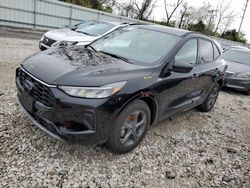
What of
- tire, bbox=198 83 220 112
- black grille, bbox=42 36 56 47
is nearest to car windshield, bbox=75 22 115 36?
black grille, bbox=42 36 56 47

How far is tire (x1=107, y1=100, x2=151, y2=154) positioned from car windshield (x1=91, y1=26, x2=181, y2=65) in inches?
28.1

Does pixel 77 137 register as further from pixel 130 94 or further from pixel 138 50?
pixel 138 50

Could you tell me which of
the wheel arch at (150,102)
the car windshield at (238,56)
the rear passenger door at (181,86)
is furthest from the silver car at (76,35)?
the car windshield at (238,56)

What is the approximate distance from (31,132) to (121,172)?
4.64 feet

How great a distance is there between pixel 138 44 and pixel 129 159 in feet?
5.96

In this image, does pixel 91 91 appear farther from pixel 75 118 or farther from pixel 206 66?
pixel 206 66

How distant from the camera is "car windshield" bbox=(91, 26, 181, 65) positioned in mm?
3541

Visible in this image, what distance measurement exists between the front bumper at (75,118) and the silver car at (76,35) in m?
4.32

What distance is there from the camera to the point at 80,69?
2.83 metres

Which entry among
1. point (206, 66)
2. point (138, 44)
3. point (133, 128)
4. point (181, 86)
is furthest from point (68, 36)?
point (133, 128)

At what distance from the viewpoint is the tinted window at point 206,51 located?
455cm

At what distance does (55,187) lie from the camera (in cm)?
251

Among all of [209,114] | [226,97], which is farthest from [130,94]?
[226,97]

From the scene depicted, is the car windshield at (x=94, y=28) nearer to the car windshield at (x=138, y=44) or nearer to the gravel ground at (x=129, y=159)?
the car windshield at (x=138, y=44)
